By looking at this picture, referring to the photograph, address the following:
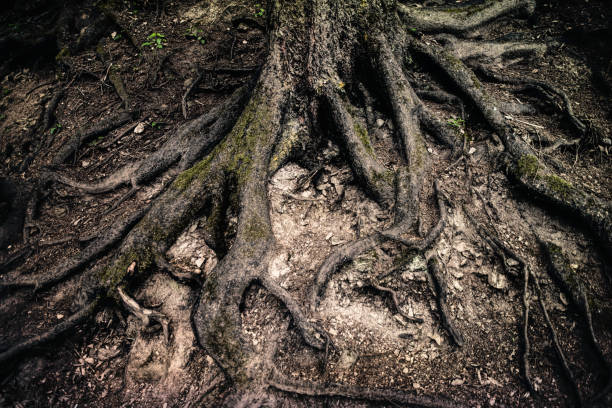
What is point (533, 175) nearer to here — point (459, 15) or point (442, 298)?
point (442, 298)

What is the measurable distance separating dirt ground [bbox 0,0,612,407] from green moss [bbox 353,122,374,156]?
293 mm

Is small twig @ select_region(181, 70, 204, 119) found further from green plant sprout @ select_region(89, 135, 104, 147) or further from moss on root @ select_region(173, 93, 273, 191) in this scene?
moss on root @ select_region(173, 93, 273, 191)

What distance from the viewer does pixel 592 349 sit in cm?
219

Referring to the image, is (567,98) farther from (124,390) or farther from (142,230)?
(124,390)

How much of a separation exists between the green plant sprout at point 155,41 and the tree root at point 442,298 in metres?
5.60

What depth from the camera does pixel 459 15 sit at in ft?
15.6

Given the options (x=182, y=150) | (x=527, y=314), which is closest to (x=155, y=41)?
(x=182, y=150)

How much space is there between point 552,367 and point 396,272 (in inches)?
51.2

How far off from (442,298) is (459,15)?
4777 millimetres

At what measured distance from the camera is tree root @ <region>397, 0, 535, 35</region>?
4535 mm

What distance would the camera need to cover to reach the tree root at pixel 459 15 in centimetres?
454

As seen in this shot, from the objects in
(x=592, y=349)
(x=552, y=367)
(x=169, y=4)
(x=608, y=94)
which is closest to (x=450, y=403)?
(x=552, y=367)

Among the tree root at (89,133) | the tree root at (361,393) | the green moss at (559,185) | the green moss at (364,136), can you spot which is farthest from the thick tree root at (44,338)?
the green moss at (559,185)

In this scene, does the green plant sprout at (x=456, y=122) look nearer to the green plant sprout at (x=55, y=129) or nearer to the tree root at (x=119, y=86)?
the tree root at (x=119, y=86)
